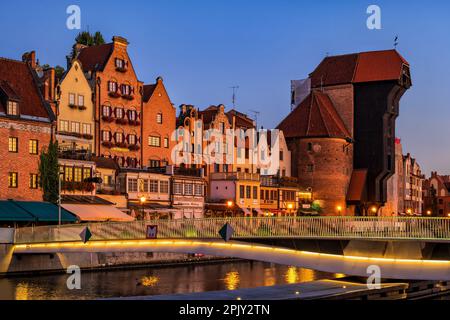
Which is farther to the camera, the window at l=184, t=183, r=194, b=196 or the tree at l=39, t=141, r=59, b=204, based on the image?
the window at l=184, t=183, r=194, b=196

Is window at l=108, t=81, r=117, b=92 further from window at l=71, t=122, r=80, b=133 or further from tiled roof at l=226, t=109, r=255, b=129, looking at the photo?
tiled roof at l=226, t=109, r=255, b=129

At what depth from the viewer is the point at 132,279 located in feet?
190

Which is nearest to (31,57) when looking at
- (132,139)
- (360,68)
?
(132,139)

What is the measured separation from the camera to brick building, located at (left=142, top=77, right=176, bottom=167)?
274ft

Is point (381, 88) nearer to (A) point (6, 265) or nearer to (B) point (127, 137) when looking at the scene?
(B) point (127, 137)

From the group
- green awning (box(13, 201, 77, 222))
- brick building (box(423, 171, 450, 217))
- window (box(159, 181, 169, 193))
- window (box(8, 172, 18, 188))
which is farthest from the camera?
brick building (box(423, 171, 450, 217))

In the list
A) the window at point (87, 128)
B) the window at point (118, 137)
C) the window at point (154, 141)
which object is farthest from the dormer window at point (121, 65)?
the window at point (154, 141)

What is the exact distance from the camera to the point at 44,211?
62438mm

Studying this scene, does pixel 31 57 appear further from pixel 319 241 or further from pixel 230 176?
pixel 319 241

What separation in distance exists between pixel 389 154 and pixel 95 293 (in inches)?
2654

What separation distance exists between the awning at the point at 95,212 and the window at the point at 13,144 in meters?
5.96

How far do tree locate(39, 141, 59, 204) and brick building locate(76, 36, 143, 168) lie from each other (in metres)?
9.77

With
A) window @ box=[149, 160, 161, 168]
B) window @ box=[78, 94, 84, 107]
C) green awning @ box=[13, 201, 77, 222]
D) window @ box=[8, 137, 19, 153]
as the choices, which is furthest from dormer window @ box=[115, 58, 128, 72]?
green awning @ box=[13, 201, 77, 222]
